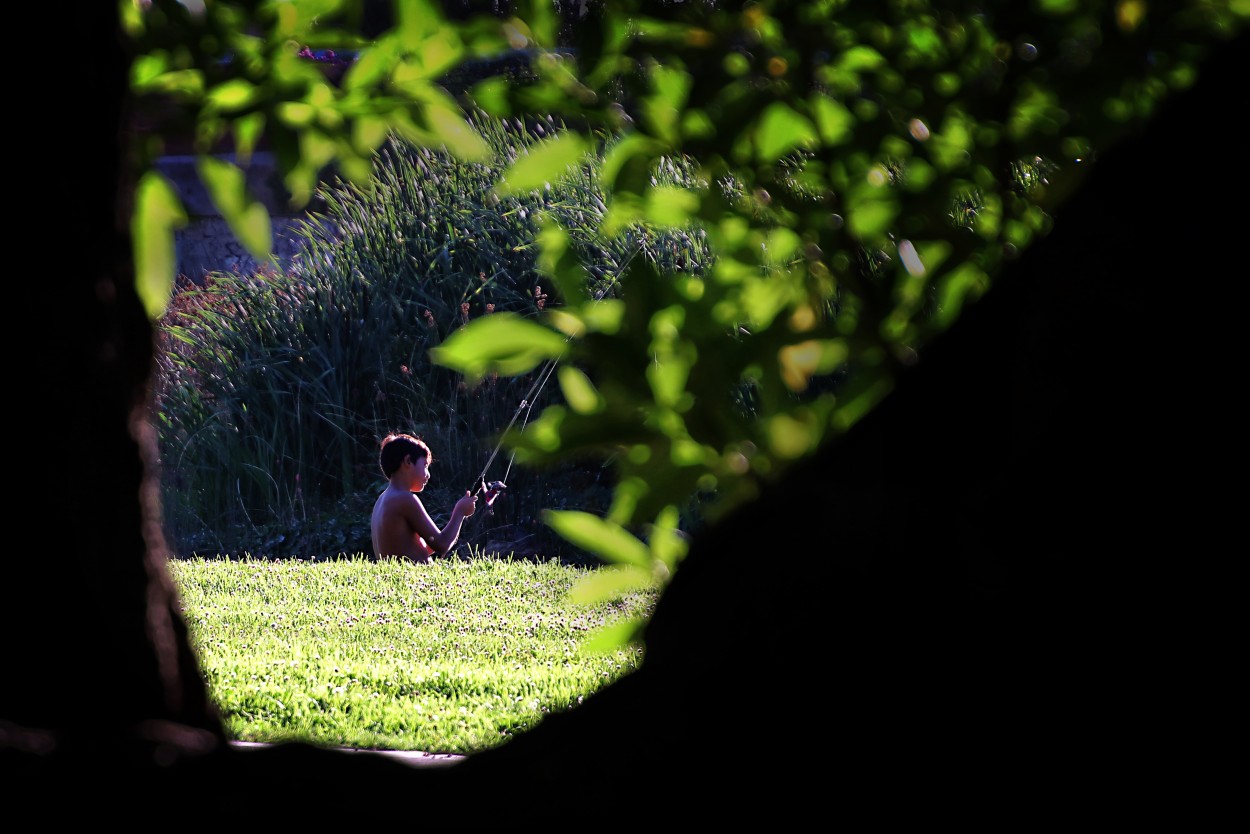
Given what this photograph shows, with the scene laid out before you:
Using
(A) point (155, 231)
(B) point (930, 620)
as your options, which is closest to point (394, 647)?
(A) point (155, 231)

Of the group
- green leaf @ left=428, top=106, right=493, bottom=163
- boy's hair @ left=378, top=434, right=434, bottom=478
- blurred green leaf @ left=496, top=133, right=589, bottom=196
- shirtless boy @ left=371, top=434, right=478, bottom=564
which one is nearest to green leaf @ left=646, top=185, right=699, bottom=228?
blurred green leaf @ left=496, top=133, right=589, bottom=196

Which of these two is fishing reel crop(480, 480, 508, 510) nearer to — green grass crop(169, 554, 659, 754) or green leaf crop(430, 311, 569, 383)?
green grass crop(169, 554, 659, 754)

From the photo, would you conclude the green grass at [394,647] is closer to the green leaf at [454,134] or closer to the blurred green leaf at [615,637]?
the green leaf at [454,134]

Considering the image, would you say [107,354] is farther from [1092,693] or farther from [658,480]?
[1092,693]

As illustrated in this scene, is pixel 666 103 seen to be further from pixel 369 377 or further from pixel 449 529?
pixel 369 377

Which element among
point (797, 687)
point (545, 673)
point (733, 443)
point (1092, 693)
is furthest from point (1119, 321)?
point (545, 673)

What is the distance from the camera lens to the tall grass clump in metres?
11.0

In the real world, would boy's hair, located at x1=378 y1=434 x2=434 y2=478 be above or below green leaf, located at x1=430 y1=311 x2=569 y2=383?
below

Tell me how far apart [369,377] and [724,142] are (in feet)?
33.1

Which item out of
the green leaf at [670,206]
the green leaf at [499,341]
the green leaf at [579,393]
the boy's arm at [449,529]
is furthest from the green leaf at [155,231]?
the boy's arm at [449,529]

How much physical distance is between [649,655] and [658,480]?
23.3 inches

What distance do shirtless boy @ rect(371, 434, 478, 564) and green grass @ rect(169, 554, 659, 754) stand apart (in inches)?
11.7

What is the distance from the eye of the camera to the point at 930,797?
3.21 ft

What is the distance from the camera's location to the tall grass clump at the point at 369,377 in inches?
432
